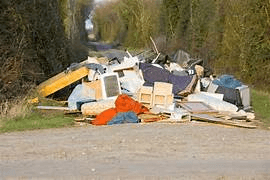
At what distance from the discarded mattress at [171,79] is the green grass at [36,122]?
148 inches

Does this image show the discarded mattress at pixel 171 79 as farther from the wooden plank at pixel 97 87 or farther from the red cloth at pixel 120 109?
the red cloth at pixel 120 109

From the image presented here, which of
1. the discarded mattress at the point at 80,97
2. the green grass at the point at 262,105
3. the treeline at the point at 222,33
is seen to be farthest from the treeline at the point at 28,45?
the treeline at the point at 222,33

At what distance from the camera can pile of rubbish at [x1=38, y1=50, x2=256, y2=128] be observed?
1243cm

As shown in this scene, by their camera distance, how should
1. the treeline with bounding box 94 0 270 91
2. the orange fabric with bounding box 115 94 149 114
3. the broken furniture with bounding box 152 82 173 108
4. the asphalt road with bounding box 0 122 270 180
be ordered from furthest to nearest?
the treeline with bounding box 94 0 270 91, the broken furniture with bounding box 152 82 173 108, the orange fabric with bounding box 115 94 149 114, the asphalt road with bounding box 0 122 270 180

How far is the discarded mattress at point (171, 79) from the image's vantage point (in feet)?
50.0

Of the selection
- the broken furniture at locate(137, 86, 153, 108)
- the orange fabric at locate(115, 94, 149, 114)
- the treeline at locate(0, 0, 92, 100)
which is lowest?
the orange fabric at locate(115, 94, 149, 114)

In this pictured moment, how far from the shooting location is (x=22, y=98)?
46.5ft

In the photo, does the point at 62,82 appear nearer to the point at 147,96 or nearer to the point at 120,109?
the point at 147,96

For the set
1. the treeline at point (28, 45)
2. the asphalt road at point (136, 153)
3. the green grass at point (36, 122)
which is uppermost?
the treeline at point (28, 45)

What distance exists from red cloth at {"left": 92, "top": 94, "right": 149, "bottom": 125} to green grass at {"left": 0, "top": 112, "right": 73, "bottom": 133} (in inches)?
33.0

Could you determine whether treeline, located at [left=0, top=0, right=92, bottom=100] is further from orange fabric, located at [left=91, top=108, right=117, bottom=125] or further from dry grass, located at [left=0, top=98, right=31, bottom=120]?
orange fabric, located at [left=91, top=108, right=117, bottom=125]

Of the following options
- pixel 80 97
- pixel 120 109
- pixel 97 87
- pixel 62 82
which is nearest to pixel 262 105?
pixel 97 87

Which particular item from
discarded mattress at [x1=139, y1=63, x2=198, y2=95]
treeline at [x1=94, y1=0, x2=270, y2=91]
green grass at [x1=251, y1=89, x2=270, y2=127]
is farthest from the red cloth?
treeline at [x1=94, y1=0, x2=270, y2=91]

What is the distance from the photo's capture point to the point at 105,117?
1220 centimetres
